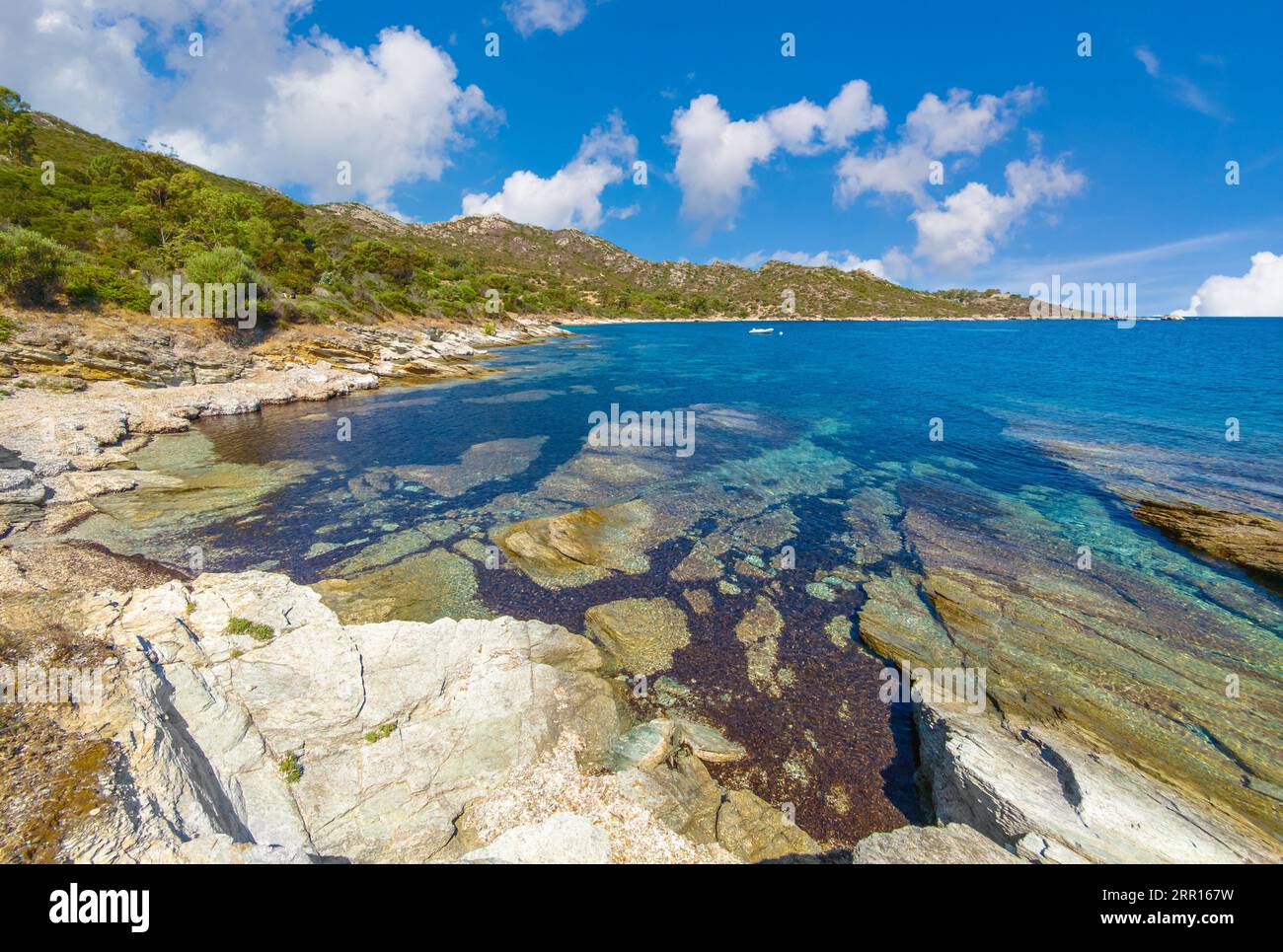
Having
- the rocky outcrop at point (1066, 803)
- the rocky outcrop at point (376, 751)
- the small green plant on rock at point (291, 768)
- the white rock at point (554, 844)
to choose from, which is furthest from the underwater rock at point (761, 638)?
the small green plant on rock at point (291, 768)

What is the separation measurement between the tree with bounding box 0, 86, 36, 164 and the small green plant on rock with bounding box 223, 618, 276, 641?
109207 mm

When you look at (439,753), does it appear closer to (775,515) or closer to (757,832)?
(757,832)

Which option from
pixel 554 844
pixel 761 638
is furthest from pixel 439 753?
pixel 761 638

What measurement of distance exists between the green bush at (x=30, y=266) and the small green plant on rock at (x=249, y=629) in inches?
1884

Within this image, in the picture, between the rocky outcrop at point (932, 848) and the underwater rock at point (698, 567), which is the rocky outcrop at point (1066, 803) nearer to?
the rocky outcrop at point (932, 848)

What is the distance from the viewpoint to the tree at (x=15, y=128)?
222 ft

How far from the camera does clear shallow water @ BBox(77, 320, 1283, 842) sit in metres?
12.5

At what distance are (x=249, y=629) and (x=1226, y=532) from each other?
3548 centimetres

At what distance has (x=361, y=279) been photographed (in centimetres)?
7775

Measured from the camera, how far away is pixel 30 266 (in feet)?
118

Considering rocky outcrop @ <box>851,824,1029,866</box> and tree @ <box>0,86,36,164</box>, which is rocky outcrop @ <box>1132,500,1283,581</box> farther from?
tree @ <box>0,86,36,164</box>
